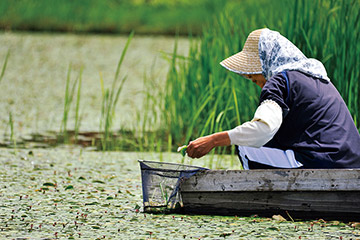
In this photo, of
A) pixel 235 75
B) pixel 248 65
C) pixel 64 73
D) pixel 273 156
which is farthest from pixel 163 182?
pixel 64 73

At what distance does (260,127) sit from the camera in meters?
2.23

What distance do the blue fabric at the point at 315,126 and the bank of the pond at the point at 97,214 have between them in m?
0.23

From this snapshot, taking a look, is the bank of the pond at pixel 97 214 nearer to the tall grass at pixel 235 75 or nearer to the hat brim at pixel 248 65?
the tall grass at pixel 235 75

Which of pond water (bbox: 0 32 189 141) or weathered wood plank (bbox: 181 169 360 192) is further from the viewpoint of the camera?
pond water (bbox: 0 32 189 141)

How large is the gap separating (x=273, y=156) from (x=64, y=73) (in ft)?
17.6

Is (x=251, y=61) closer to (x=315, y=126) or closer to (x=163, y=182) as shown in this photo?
(x=315, y=126)

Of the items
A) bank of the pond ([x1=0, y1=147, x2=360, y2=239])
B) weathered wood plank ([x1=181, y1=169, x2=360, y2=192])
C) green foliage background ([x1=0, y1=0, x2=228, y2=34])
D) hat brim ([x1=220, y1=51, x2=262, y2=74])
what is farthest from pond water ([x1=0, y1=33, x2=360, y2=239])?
green foliage background ([x1=0, y1=0, x2=228, y2=34])

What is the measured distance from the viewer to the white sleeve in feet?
7.33

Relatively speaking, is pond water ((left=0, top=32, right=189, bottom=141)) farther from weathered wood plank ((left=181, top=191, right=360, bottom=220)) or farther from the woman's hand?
the woman's hand

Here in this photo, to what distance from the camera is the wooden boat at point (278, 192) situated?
7.83 ft

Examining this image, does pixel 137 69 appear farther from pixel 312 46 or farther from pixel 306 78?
pixel 306 78

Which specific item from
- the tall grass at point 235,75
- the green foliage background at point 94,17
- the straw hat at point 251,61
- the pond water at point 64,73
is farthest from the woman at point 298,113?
the green foliage background at point 94,17

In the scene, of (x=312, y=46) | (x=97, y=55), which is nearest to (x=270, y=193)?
(x=312, y=46)

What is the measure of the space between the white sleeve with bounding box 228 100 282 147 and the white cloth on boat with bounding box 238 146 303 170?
21 cm
